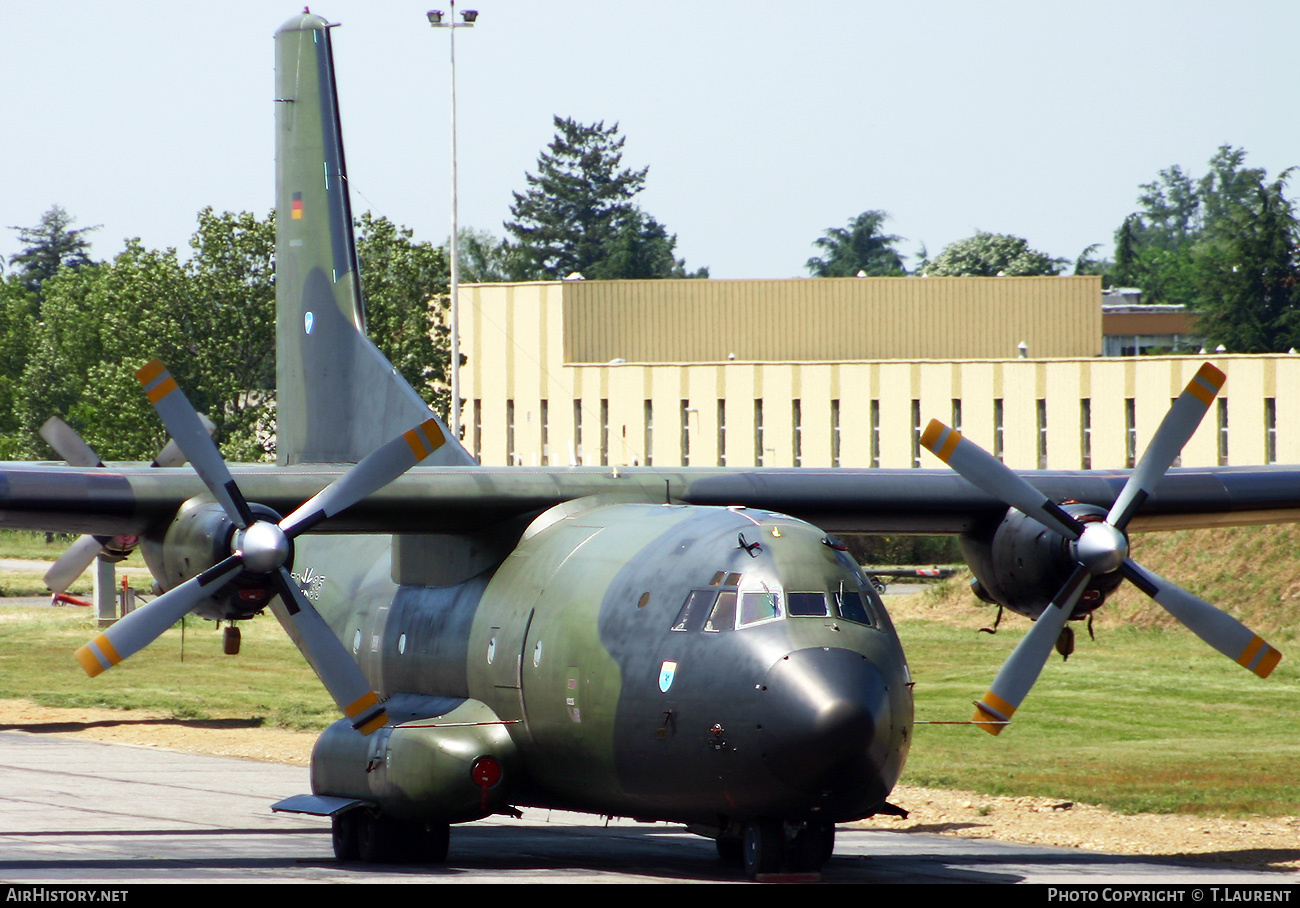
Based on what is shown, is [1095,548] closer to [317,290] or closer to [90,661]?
[90,661]

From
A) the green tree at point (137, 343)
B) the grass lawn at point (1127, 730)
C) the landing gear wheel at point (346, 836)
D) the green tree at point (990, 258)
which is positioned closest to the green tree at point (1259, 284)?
the green tree at point (990, 258)

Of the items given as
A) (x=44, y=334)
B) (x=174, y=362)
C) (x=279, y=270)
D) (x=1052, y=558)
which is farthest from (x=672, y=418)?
(x=1052, y=558)

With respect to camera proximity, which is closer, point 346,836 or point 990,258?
point 346,836

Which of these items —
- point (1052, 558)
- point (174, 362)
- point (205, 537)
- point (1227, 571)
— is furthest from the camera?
point (174, 362)

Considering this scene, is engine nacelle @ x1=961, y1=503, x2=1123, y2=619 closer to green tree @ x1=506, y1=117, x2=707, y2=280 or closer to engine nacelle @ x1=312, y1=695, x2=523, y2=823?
engine nacelle @ x1=312, y1=695, x2=523, y2=823

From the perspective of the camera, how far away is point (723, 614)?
1664 cm

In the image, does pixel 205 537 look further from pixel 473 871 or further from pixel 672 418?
pixel 672 418

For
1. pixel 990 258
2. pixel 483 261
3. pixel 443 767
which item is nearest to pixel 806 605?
pixel 443 767

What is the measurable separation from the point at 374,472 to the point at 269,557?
1523mm

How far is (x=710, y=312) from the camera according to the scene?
84438 mm

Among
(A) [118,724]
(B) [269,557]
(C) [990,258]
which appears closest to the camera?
(B) [269,557]

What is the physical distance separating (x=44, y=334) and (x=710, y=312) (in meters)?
37.3

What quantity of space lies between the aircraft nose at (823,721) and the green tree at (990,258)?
12092 cm
